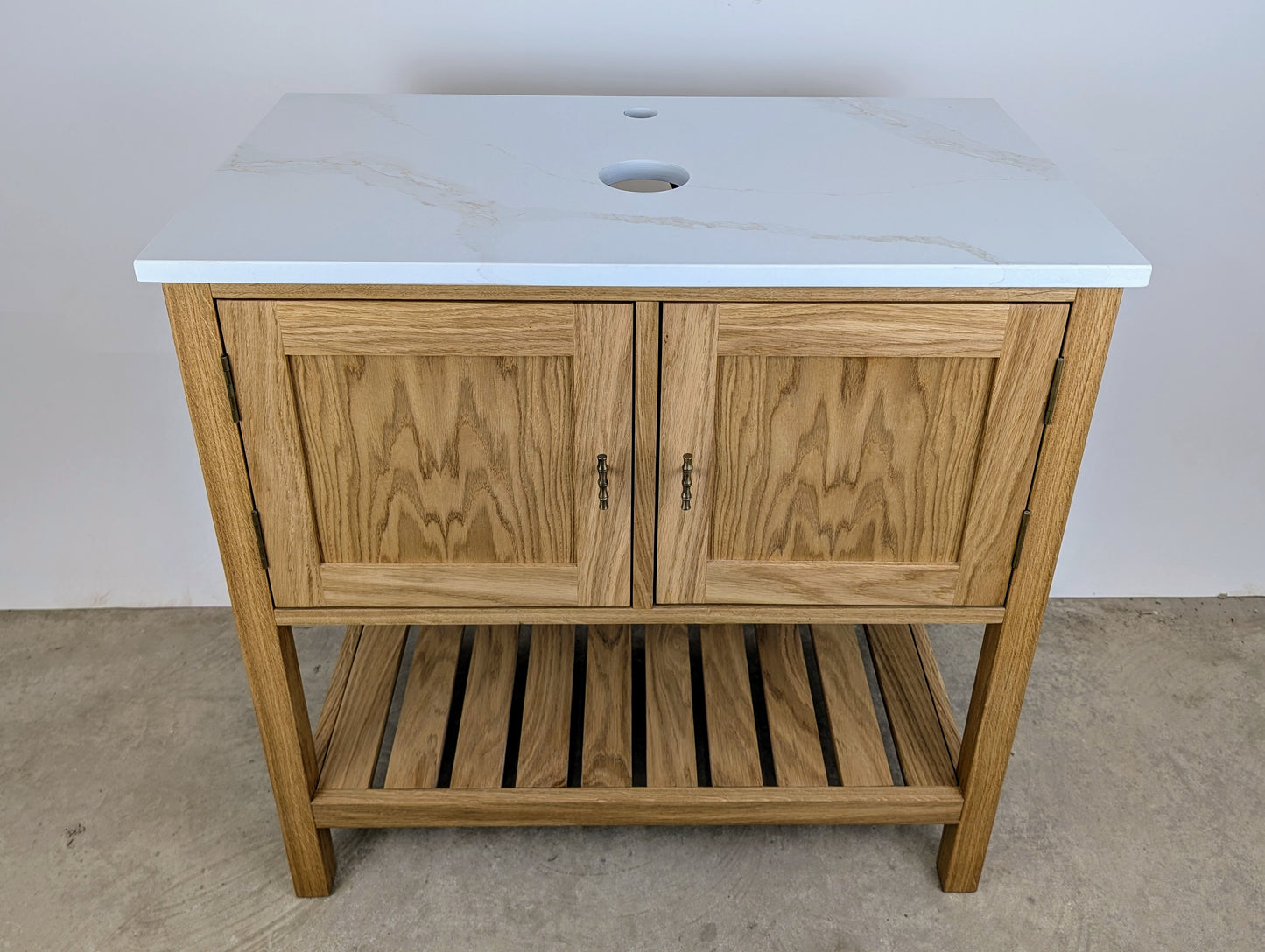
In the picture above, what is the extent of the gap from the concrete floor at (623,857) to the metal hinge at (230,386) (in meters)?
0.85

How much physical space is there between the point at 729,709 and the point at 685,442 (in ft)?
2.35

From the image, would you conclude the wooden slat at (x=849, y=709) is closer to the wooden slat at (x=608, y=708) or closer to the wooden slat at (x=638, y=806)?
the wooden slat at (x=638, y=806)

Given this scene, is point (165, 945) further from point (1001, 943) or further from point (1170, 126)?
point (1170, 126)

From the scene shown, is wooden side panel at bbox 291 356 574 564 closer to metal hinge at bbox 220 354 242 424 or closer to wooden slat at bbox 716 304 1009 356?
metal hinge at bbox 220 354 242 424

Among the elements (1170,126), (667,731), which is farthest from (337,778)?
(1170,126)

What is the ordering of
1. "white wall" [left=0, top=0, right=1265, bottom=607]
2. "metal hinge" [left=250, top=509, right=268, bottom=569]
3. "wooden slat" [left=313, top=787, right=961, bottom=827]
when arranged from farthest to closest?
"white wall" [left=0, top=0, right=1265, bottom=607] < "wooden slat" [left=313, top=787, right=961, bottom=827] < "metal hinge" [left=250, top=509, right=268, bottom=569]

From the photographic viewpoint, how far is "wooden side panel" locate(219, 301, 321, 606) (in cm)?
109

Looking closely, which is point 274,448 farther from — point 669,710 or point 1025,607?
point 1025,607

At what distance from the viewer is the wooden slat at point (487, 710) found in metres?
1.57

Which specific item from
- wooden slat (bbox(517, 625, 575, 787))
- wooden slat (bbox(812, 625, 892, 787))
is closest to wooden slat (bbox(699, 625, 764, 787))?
wooden slat (bbox(812, 625, 892, 787))

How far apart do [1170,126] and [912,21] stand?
480 millimetres

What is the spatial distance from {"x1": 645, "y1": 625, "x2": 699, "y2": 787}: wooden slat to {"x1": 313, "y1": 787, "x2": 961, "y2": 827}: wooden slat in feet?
0.13

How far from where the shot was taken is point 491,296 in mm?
1062

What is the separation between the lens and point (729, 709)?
67.6 inches
